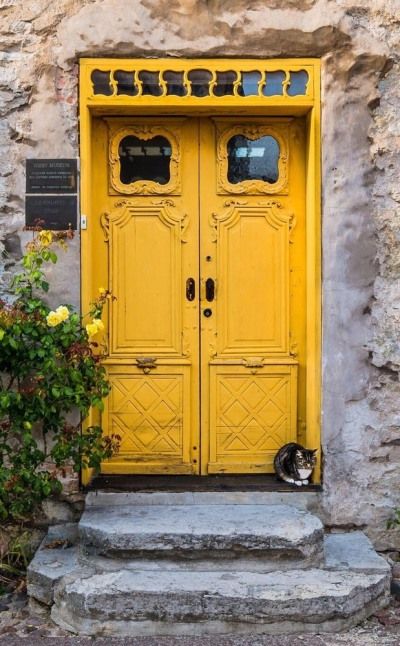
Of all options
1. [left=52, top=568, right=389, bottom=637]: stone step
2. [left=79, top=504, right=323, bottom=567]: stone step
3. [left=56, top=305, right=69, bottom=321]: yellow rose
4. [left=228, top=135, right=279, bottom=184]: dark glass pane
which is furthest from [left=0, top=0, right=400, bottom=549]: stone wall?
[left=52, top=568, right=389, bottom=637]: stone step

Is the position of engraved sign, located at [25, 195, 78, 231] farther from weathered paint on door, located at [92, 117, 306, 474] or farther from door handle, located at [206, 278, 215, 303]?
door handle, located at [206, 278, 215, 303]

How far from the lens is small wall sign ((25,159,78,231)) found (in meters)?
4.71

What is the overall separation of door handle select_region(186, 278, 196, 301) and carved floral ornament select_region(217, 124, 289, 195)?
0.61m

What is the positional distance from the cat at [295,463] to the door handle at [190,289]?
1140 mm

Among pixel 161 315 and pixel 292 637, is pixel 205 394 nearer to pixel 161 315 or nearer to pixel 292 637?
pixel 161 315

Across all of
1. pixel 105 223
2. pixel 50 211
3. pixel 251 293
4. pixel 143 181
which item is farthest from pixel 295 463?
pixel 50 211

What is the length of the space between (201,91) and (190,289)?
1245 mm

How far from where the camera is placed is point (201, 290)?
16.6ft

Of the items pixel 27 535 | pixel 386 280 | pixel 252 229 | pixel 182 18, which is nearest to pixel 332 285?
pixel 386 280

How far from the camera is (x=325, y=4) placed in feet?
15.4

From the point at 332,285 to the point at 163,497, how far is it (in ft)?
5.44

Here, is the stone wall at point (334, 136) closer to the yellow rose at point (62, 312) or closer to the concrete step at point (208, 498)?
the concrete step at point (208, 498)

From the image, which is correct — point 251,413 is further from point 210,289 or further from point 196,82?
point 196,82

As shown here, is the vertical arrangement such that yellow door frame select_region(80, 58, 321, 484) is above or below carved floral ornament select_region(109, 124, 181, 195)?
above
